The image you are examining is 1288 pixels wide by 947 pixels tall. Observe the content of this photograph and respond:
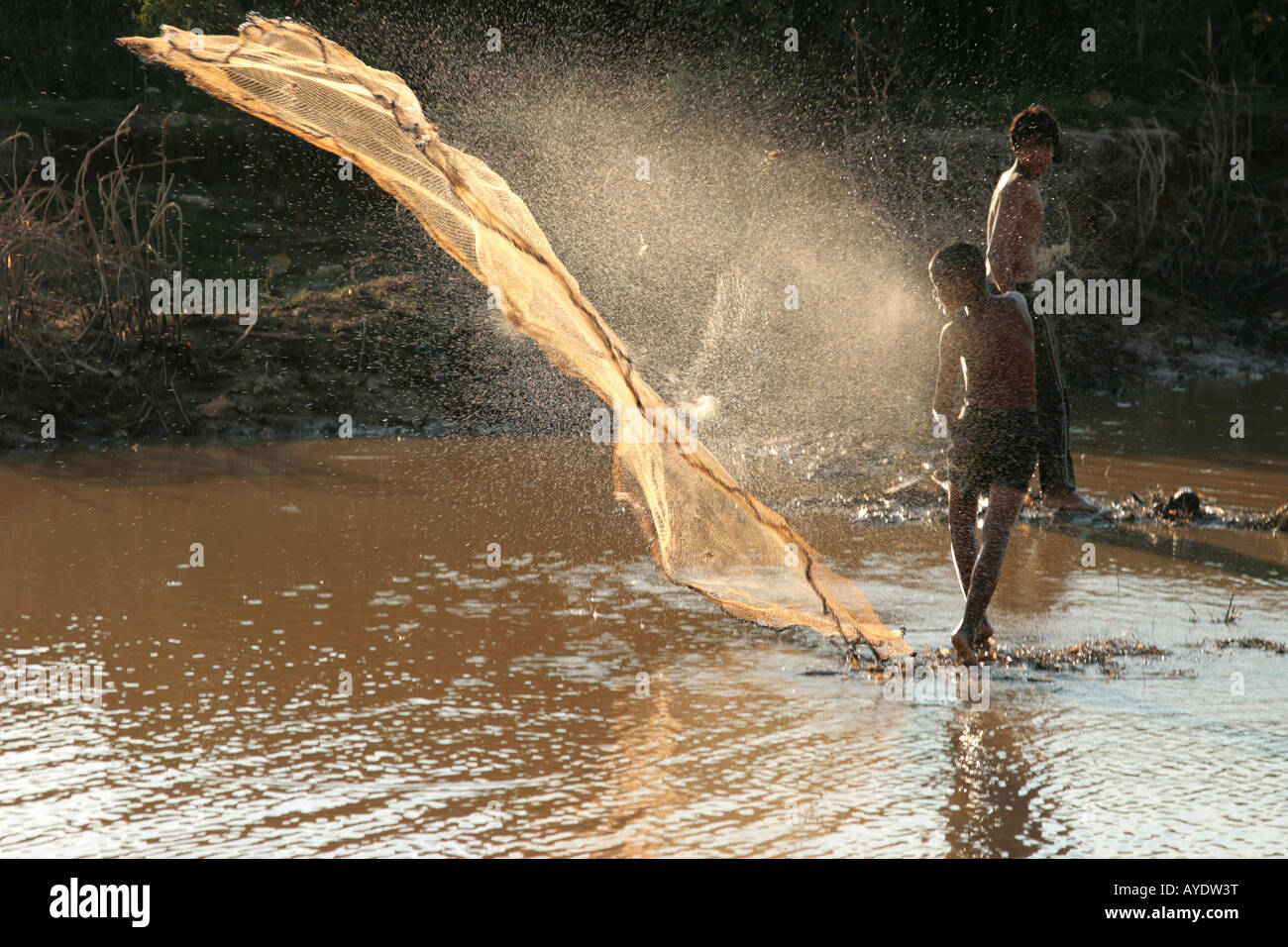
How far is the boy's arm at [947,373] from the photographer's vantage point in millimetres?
5992

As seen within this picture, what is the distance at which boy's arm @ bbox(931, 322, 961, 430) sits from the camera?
5992 millimetres

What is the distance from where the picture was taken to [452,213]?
19.9 ft

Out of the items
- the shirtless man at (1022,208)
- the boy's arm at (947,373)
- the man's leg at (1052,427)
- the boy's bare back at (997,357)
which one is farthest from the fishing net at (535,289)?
the man's leg at (1052,427)

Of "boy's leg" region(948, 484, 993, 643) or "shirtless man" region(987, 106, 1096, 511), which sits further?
"shirtless man" region(987, 106, 1096, 511)

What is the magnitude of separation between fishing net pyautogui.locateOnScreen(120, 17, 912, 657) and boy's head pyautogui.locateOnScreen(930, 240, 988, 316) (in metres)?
1.12

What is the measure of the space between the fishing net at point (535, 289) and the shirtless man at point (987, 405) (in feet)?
1.49

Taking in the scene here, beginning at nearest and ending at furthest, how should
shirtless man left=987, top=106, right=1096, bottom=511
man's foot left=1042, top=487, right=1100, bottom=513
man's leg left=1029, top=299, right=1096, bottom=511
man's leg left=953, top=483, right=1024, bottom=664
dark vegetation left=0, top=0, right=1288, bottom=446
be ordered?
man's leg left=953, top=483, right=1024, bottom=664, shirtless man left=987, top=106, right=1096, bottom=511, man's leg left=1029, top=299, right=1096, bottom=511, man's foot left=1042, top=487, right=1100, bottom=513, dark vegetation left=0, top=0, right=1288, bottom=446

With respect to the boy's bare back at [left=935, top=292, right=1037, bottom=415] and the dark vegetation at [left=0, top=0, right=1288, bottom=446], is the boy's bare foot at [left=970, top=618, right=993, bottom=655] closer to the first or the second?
the boy's bare back at [left=935, top=292, right=1037, bottom=415]

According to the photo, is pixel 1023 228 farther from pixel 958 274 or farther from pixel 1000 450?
pixel 1000 450

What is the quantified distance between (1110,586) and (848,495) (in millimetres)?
2396

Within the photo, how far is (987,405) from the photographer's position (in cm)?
595

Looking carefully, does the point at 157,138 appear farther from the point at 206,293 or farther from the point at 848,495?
the point at 848,495

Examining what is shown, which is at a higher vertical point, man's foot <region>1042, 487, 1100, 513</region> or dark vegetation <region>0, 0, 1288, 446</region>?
dark vegetation <region>0, 0, 1288, 446</region>

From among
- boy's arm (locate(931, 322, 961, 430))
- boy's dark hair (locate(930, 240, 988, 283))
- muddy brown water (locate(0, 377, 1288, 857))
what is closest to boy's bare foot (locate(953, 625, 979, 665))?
muddy brown water (locate(0, 377, 1288, 857))
